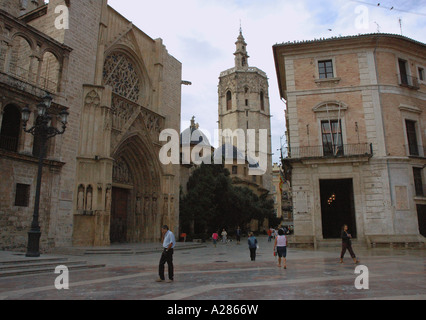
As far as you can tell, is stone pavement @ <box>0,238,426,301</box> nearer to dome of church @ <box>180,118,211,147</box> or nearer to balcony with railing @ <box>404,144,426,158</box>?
balcony with railing @ <box>404,144,426,158</box>

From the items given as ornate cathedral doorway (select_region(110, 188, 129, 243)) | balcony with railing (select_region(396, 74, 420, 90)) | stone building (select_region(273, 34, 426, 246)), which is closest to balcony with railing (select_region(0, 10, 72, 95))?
ornate cathedral doorway (select_region(110, 188, 129, 243))

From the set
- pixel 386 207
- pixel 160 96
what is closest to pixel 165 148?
pixel 160 96

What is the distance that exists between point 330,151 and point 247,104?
5355 cm

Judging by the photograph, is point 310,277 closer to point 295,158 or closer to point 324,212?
point 295,158

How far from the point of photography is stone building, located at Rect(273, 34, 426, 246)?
20.8 meters

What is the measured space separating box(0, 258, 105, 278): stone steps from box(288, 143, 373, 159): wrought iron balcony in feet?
47.7

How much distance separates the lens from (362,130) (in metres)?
22.0

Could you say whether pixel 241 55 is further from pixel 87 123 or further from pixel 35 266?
pixel 35 266

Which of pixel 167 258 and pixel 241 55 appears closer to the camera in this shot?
pixel 167 258

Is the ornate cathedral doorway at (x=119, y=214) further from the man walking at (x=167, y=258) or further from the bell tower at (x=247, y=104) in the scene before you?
the bell tower at (x=247, y=104)

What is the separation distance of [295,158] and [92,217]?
12.8 m

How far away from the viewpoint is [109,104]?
826 inches

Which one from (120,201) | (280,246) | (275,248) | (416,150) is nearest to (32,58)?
(120,201)

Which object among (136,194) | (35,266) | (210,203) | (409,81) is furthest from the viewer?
(210,203)
